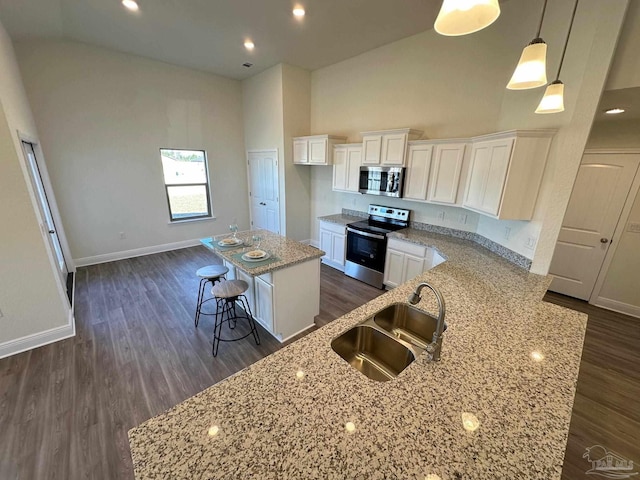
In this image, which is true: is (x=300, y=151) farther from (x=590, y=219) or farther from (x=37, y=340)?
(x=590, y=219)

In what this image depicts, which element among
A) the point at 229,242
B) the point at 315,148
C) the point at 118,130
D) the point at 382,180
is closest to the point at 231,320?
the point at 229,242

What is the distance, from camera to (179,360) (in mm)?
2422

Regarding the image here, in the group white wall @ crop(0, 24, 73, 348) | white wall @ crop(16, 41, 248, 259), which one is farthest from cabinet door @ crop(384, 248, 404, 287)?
white wall @ crop(16, 41, 248, 259)

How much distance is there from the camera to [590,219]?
3330mm

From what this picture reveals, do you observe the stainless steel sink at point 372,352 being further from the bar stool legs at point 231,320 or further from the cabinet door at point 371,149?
the cabinet door at point 371,149

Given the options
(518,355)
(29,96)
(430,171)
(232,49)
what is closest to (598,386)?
(518,355)

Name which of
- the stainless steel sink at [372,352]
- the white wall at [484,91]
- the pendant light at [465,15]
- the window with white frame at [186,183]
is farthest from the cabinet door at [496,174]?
the window with white frame at [186,183]

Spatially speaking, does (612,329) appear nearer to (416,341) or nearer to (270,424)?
(416,341)

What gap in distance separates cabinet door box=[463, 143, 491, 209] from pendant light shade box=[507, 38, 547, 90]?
1207 millimetres

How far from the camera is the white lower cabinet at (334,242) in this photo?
4.20 meters

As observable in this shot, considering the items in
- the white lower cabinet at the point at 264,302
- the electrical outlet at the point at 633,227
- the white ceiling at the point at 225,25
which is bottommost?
the white lower cabinet at the point at 264,302

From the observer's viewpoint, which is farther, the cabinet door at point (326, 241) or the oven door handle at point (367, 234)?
the cabinet door at point (326, 241)

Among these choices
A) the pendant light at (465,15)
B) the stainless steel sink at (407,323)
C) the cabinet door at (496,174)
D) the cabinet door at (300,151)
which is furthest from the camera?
the cabinet door at (300,151)

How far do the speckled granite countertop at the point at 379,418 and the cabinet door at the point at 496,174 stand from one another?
1411 millimetres
